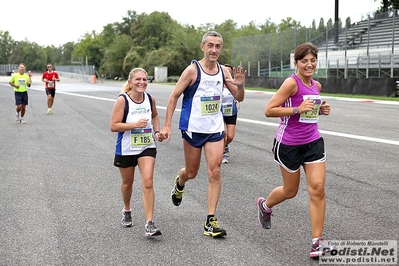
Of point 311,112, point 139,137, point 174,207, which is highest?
point 311,112

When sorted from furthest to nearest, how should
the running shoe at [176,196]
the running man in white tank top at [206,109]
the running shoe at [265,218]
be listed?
1. the running shoe at [176,196]
2. the running man in white tank top at [206,109]
3. the running shoe at [265,218]

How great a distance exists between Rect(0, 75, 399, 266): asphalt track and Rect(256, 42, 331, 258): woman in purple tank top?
1.88ft

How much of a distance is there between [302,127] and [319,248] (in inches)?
41.1

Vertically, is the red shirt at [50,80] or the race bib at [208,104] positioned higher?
the red shirt at [50,80]

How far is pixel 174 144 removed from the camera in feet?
40.4

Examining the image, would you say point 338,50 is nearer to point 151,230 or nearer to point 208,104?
point 208,104

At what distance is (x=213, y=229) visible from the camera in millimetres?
5398

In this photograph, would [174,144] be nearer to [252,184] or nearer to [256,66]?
[252,184]

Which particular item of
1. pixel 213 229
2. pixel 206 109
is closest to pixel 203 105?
pixel 206 109

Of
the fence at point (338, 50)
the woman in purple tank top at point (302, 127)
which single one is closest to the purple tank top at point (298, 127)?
the woman in purple tank top at point (302, 127)

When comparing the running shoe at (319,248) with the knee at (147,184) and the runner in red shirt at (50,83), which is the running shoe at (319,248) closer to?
the knee at (147,184)

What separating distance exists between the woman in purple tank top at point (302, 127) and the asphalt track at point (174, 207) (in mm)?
574

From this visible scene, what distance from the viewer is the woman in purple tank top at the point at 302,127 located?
193 inches

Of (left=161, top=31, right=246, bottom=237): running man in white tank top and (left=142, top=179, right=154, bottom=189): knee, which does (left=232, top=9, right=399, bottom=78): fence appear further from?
(left=142, top=179, right=154, bottom=189): knee
